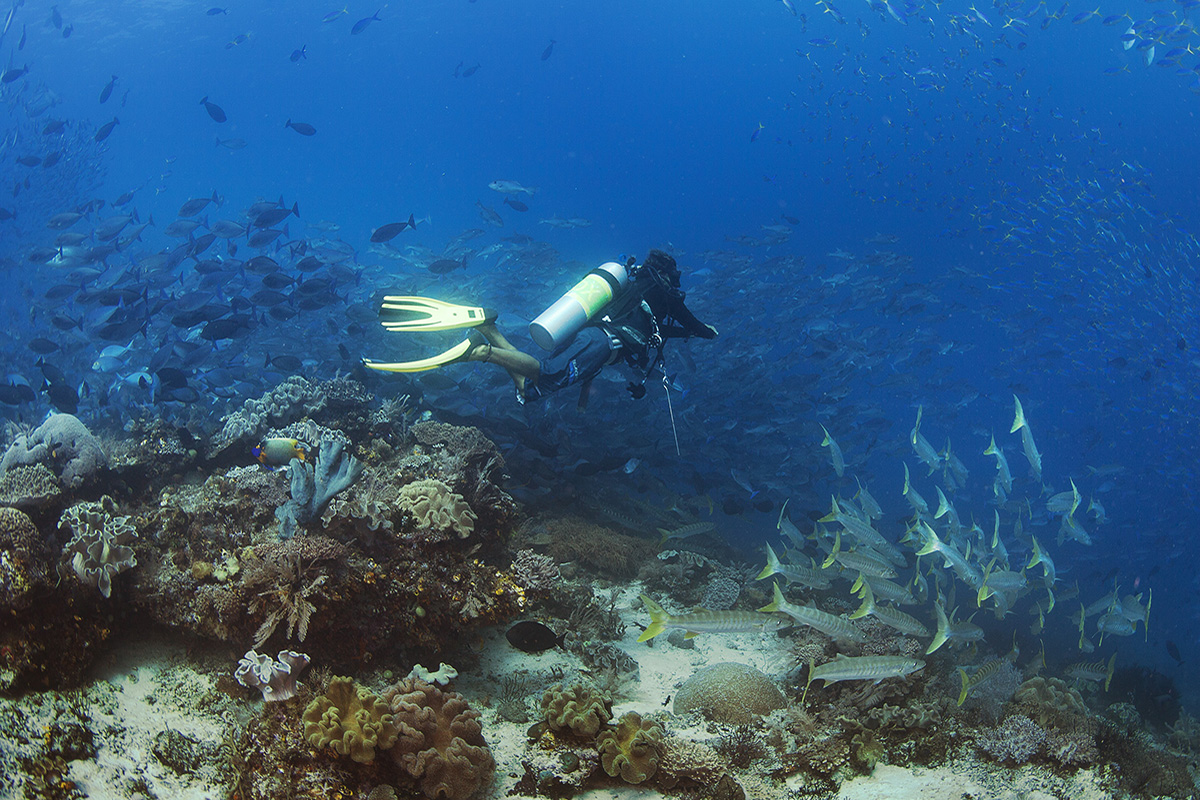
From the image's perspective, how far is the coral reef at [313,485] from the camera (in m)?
4.42

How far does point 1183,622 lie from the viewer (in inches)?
844

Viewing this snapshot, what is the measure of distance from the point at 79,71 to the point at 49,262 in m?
97.4

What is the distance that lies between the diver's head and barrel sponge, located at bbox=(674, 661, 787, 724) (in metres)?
4.06

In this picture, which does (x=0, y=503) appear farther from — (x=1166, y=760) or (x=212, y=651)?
(x=1166, y=760)

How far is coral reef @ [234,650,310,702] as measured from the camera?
3424 mm

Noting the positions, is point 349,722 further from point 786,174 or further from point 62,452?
point 786,174

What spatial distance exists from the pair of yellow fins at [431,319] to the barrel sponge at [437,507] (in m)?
1.22

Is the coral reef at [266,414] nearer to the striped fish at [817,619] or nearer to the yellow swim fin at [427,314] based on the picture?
the yellow swim fin at [427,314]

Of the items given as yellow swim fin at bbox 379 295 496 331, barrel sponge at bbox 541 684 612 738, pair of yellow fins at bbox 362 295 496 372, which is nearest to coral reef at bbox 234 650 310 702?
barrel sponge at bbox 541 684 612 738

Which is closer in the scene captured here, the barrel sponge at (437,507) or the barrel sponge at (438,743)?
the barrel sponge at (438,743)

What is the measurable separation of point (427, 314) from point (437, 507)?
2072 millimetres

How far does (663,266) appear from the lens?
6.52m

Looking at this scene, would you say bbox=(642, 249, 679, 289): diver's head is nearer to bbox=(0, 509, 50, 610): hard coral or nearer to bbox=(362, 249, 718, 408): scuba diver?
bbox=(362, 249, 718, 408): scuba diver

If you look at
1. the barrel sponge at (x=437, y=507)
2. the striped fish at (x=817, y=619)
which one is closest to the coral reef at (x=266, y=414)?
the barrel sponge at (x=437, y=507)
